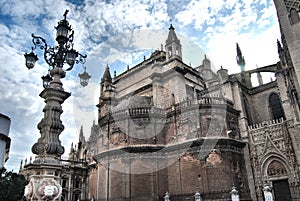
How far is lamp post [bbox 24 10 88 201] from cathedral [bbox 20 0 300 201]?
44.0 ft

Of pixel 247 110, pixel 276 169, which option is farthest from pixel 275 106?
pixel 276 169

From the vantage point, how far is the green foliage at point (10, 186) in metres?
13.6

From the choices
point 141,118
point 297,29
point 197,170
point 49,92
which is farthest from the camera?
point 141,118

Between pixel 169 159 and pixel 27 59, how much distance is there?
15913mm

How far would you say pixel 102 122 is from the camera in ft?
82.8

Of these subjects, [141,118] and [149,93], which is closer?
[141,118]

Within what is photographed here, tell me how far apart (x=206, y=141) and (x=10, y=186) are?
45.8 ft

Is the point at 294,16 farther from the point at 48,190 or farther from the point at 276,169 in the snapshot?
the point at 48,190

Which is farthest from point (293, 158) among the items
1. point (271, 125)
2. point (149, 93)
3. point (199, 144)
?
point (149, 93)

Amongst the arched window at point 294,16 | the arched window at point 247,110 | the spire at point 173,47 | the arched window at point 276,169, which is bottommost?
the arched window at point 276,169

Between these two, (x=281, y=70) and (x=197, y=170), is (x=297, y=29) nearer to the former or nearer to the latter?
(x=281, y=70)

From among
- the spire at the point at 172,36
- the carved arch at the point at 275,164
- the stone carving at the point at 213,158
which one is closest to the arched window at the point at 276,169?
the carved arch at the point at 275,164

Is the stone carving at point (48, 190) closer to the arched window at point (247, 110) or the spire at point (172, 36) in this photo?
the arched window at point (247, 110)

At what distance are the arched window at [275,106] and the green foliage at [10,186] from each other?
22.7 metres
